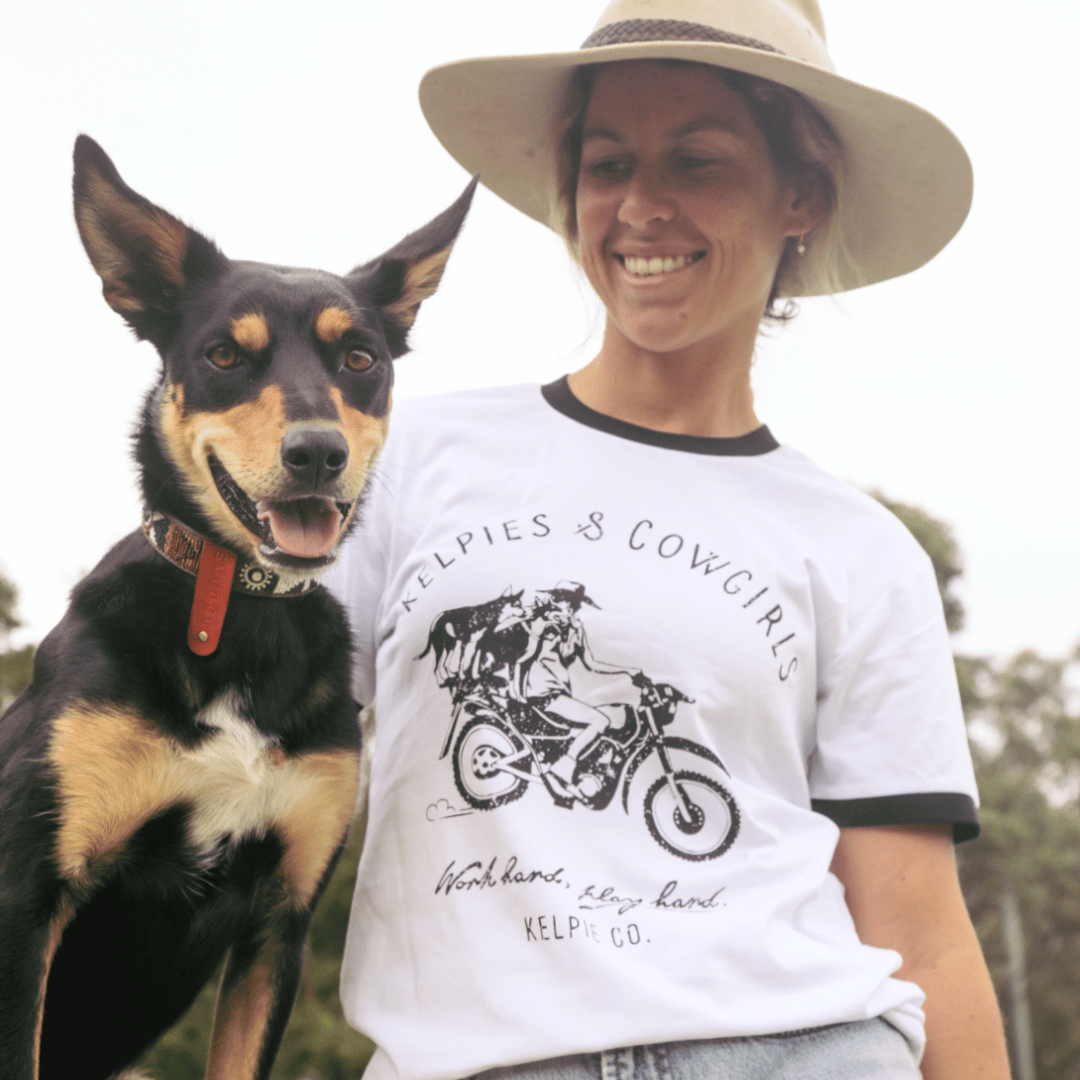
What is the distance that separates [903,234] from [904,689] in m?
1.24

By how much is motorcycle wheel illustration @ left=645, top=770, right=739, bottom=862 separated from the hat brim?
146cm

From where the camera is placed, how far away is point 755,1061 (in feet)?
6.64

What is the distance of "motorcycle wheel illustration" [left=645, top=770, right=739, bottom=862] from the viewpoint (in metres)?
2.19

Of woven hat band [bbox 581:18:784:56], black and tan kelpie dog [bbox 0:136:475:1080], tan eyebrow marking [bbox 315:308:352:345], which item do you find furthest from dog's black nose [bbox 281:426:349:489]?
woven hat band [bbox 581:18:784:56]

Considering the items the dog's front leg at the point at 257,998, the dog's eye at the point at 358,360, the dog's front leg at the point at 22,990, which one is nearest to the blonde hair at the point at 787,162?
the dog's eye at the point at 358,360

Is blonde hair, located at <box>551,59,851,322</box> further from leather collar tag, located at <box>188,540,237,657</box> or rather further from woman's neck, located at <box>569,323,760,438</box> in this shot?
leather collar tag, located at <box>188,540,237,657</box>

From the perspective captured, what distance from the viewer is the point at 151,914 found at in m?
2.05

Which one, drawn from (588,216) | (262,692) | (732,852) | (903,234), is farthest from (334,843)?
(903,234)

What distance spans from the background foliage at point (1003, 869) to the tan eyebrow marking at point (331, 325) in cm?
227

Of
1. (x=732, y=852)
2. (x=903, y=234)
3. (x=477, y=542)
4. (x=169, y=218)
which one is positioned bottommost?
(x=732, y=852)

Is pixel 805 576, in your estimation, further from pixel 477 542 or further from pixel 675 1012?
pixel 675 1012

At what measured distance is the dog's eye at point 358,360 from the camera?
7.65 feet

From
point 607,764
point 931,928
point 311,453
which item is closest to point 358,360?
point 311,453

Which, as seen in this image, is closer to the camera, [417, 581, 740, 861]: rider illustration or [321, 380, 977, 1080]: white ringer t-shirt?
[321, 380, 977, 1080]: white ringer t-shirt
